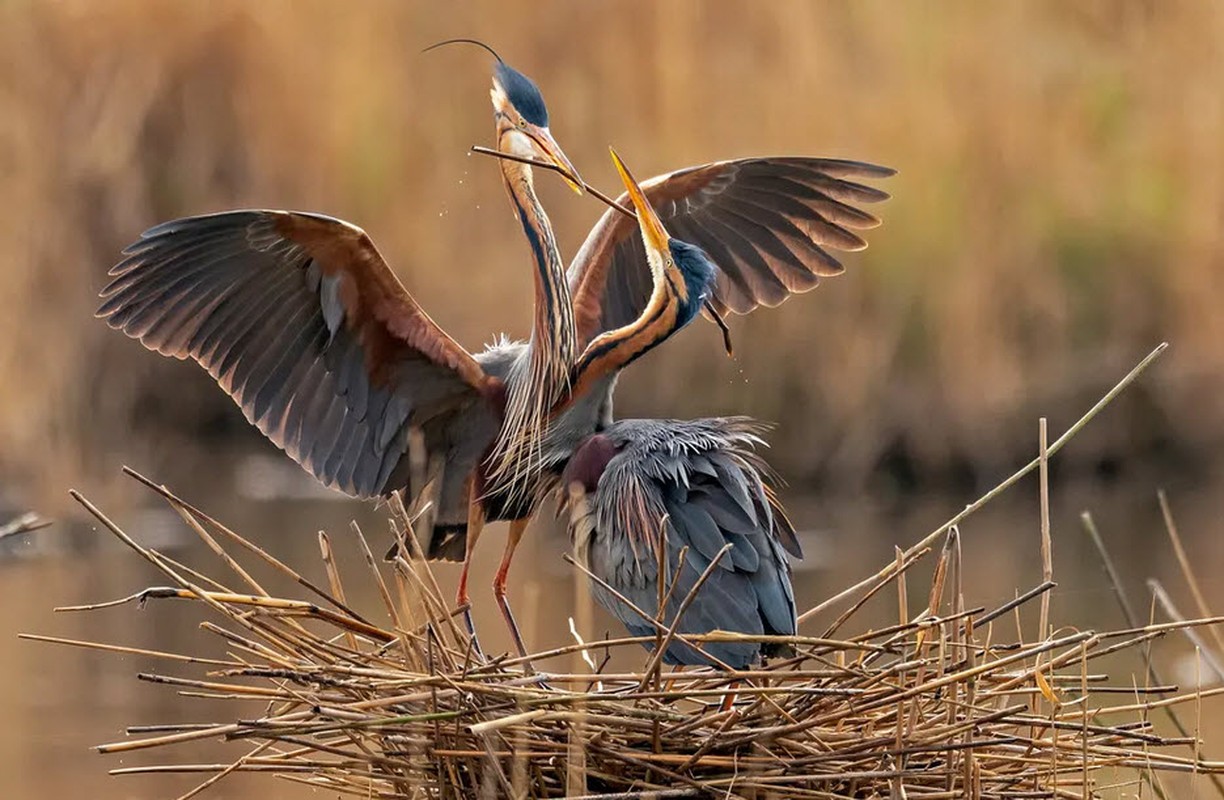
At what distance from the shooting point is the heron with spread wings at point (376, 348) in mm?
5402

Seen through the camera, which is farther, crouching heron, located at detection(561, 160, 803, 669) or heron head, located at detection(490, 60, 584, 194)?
heron head, located at detection(490, 60, 584, 194)

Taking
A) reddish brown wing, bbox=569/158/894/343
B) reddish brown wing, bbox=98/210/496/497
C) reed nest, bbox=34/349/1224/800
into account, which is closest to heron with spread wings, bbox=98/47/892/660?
reddish brown wing, bbox=98/210/496/497

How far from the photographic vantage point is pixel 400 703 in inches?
150

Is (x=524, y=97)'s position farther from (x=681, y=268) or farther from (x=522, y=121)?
(x=681, y=268)

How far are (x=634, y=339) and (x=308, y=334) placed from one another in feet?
3.18

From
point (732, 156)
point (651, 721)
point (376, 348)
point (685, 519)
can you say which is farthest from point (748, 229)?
point (732, 156)

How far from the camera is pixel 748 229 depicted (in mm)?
6191

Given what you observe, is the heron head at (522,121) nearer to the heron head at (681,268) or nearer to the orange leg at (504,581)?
the heron head at (681,268)

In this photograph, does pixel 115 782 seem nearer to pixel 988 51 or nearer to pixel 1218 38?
pixel 988 51

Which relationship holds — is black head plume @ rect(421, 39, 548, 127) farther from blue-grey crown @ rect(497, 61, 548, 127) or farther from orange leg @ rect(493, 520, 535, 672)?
orange leg @ rect(493, 520, 535, 672)

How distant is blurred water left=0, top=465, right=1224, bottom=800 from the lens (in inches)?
294

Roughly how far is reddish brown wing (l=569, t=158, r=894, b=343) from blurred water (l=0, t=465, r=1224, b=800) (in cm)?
118

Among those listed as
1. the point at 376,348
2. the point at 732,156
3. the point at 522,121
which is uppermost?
the point at 732,156

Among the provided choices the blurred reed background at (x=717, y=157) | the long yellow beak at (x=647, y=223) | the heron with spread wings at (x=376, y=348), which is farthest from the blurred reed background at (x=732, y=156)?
the long yellow beak at (x=647, y=223)
